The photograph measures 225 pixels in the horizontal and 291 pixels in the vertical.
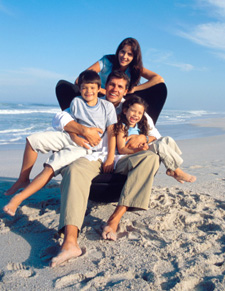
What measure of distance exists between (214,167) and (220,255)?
366 cm

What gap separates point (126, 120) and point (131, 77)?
1.06 m

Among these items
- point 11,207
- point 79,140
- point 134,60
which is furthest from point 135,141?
point 11,207

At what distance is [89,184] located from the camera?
2881mm

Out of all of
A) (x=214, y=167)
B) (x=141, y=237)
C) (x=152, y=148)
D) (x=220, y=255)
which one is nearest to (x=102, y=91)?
(x=152, y=148)

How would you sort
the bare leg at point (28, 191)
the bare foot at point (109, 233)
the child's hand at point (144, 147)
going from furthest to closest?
1. the child's hand at point (144, 147)
2. the bare leg at point (28, 191)
3. the bare foot at point (109, 233)

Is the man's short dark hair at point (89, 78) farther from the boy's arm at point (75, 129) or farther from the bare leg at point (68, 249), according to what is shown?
the bare leg at point (68, 249)

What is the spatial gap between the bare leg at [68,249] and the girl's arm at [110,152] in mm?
841

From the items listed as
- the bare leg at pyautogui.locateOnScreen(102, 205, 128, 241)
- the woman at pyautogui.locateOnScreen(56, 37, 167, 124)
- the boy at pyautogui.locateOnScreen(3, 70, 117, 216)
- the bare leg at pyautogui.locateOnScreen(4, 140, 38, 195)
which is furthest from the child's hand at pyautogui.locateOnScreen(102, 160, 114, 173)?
the woman at pyautogui.locateOnScreen(56, 37, 167, 124)

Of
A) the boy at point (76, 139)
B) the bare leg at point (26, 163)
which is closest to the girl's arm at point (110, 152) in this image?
the boy at point (76, 139)

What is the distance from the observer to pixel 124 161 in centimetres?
315

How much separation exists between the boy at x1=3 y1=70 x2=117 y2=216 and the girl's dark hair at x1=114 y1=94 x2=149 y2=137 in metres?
0.09

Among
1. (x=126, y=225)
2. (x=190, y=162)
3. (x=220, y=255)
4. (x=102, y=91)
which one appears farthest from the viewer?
(x=190, y=162)

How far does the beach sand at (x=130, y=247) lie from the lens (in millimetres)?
2186

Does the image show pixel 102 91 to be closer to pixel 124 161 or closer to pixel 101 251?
pixel 124 161
